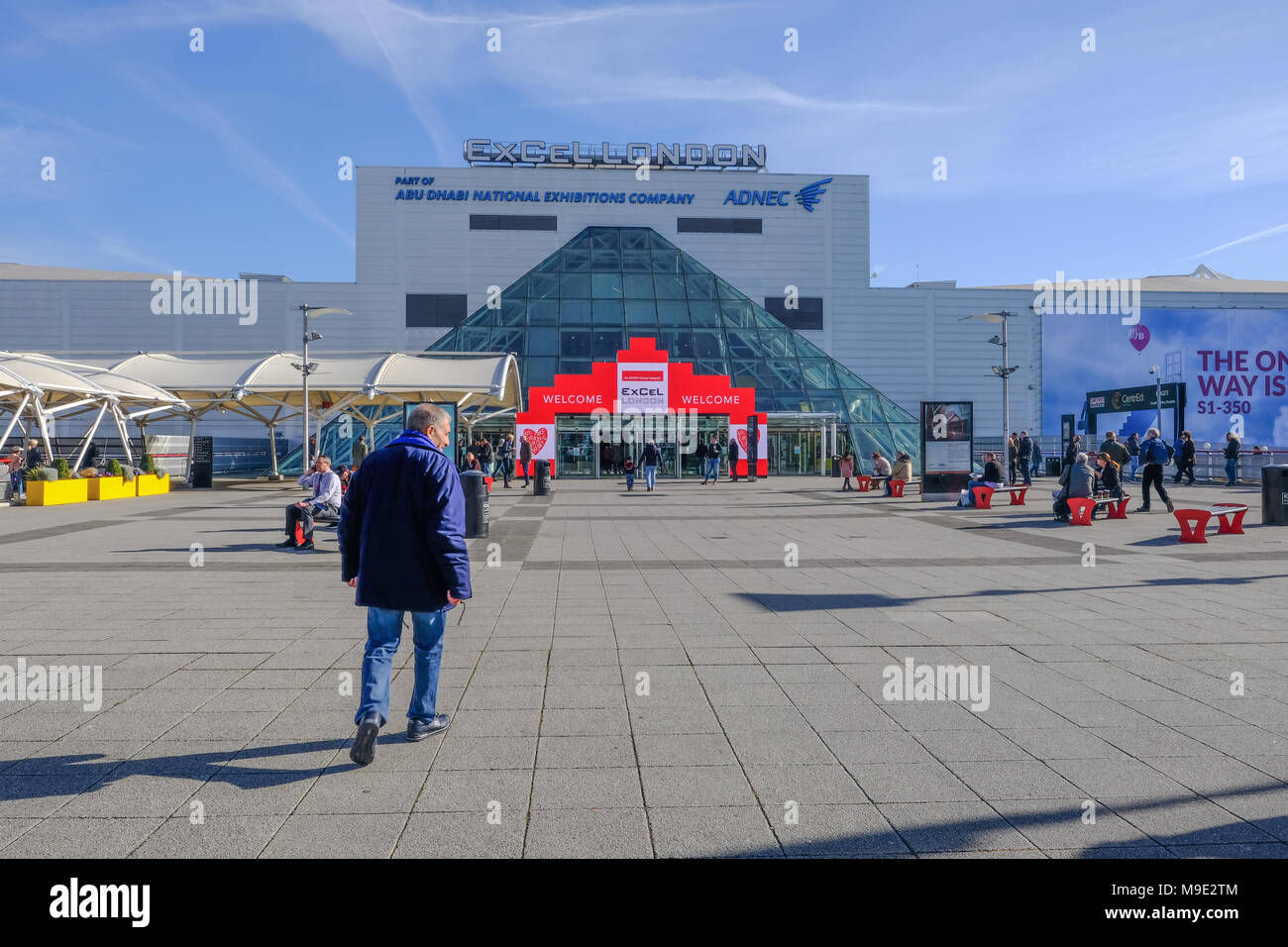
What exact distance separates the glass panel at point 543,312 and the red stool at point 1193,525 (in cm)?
3300

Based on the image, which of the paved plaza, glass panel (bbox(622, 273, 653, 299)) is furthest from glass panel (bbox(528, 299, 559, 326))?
the paved plaza

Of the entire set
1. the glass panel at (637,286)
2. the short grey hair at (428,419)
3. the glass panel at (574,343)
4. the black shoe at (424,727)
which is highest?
the glass panel at (637,286)

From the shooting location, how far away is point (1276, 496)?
1484cm

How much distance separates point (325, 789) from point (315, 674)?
2019 mm

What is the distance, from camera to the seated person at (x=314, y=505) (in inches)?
469

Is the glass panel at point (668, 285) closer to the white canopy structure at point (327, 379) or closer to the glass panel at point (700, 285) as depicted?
the glass panel at point (700, 285)

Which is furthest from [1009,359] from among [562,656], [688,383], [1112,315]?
[562,656]

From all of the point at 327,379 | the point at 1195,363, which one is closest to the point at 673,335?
the point at 327,379

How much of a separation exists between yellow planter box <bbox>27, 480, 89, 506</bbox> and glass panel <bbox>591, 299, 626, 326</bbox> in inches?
942

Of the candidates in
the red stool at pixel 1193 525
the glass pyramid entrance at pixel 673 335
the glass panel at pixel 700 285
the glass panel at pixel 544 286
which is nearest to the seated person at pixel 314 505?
the red stool at pixel 1193 525

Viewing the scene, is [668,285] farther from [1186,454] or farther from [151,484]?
[151,484]

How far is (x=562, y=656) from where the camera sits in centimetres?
590

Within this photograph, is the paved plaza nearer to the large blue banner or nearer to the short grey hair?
the short grey hair
